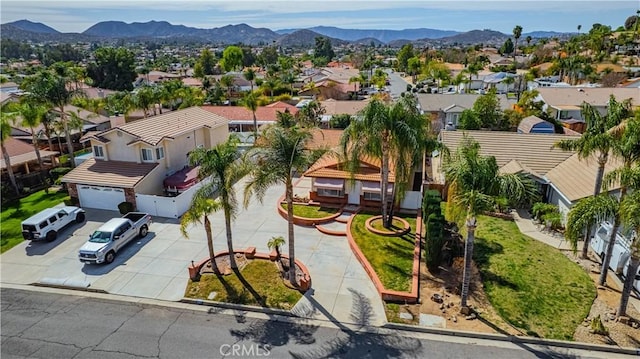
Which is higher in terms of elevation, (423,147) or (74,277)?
(423,147)

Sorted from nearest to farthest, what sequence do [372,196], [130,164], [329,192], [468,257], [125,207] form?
[468,257], [125,207], [372,196], [329,192], [130,164]

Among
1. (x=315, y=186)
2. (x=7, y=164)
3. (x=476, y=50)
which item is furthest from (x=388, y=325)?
(x=476, y=50)

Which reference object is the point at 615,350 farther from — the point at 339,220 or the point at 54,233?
the point at 54,233

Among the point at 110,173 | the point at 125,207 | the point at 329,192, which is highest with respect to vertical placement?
the point at 110,173

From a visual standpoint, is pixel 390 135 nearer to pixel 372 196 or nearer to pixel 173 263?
pixel 372 196

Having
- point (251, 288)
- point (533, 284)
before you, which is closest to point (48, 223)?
point (251, 288)

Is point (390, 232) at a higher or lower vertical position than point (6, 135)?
lower

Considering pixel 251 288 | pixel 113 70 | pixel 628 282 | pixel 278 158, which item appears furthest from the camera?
pixel 113 70

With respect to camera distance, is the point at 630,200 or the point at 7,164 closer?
the point at 630,200
